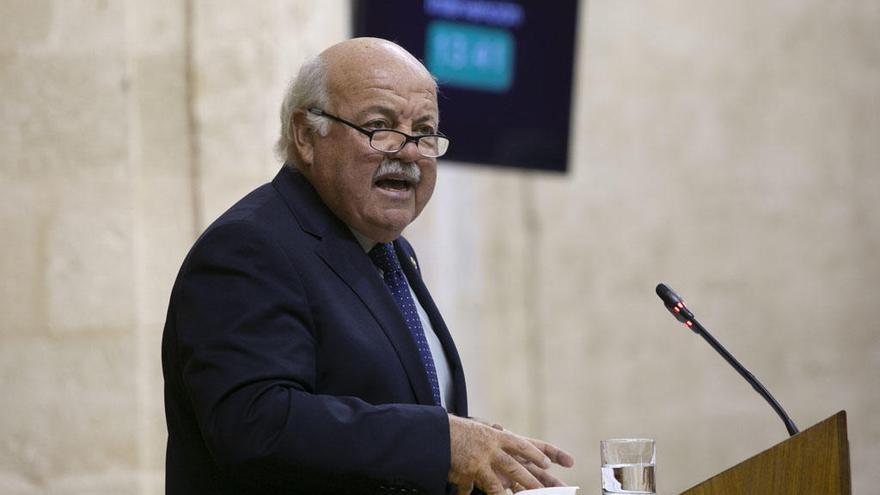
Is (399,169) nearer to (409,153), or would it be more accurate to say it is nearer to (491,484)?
(409,153)

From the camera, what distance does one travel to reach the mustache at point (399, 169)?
8.20 ft

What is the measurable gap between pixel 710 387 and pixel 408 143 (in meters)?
4.85

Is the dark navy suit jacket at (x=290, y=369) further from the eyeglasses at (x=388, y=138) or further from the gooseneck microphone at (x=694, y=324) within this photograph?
the gooseneck microphone at (x=694, y=324)

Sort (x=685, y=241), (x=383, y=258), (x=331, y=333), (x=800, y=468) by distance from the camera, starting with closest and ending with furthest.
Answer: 1. (x=800, y=468)
2. (x=331, y=333)
3. (x=383, y=258)
4. (x=685, y=241)

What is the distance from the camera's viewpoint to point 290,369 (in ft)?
7.02

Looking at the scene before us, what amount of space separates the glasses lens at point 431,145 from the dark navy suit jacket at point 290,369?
0.23 metres

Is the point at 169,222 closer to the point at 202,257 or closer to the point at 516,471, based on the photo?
the point at 202,257

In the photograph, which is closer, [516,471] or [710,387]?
[516,471]

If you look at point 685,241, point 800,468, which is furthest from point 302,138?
point 685,241

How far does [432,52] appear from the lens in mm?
5031

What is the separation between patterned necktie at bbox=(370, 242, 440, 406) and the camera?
246 cm

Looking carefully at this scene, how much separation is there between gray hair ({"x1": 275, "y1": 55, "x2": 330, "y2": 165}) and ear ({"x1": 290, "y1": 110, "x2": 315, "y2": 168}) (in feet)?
0.03

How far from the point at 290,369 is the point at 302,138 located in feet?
2.00


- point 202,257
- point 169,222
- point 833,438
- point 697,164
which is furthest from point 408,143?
point 697,164
